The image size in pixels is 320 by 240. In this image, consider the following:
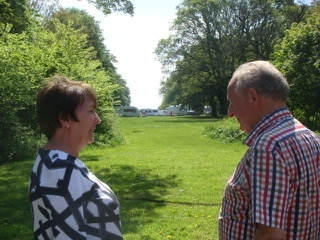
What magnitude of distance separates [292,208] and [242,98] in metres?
0.61

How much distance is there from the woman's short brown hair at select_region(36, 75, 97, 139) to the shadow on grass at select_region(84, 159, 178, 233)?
4733 mm

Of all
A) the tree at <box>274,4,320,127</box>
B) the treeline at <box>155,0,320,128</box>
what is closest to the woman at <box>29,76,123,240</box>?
the tree at <box>274,4,320,127</box>

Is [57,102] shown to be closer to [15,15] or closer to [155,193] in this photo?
[155,193]

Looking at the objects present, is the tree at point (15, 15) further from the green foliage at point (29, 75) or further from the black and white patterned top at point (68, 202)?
the black and white patterned top at point (68, 202)

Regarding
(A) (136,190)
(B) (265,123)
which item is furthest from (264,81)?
(A) (136,190)

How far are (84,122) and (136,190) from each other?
26.4 ft

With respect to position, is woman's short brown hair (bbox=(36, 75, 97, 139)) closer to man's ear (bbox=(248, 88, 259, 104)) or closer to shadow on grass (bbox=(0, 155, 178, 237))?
man's ear (bbox=(248, 88, 259, 104))

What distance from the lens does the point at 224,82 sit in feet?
201

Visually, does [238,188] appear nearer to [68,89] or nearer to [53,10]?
[68,89]

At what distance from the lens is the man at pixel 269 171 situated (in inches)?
88.5

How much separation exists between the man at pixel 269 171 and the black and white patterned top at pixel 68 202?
652 millimetres

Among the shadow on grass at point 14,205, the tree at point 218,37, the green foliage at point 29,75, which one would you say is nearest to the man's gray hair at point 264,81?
the shadow on grass at point 14,205

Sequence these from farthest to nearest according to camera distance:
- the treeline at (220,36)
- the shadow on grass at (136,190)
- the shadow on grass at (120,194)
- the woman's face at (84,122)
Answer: the treeline at (220,36) < the shadow on grass at (136,190) < the shadow on grass at (120,194) < the woman's face at (84,122)

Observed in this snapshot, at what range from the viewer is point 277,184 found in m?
2.24
